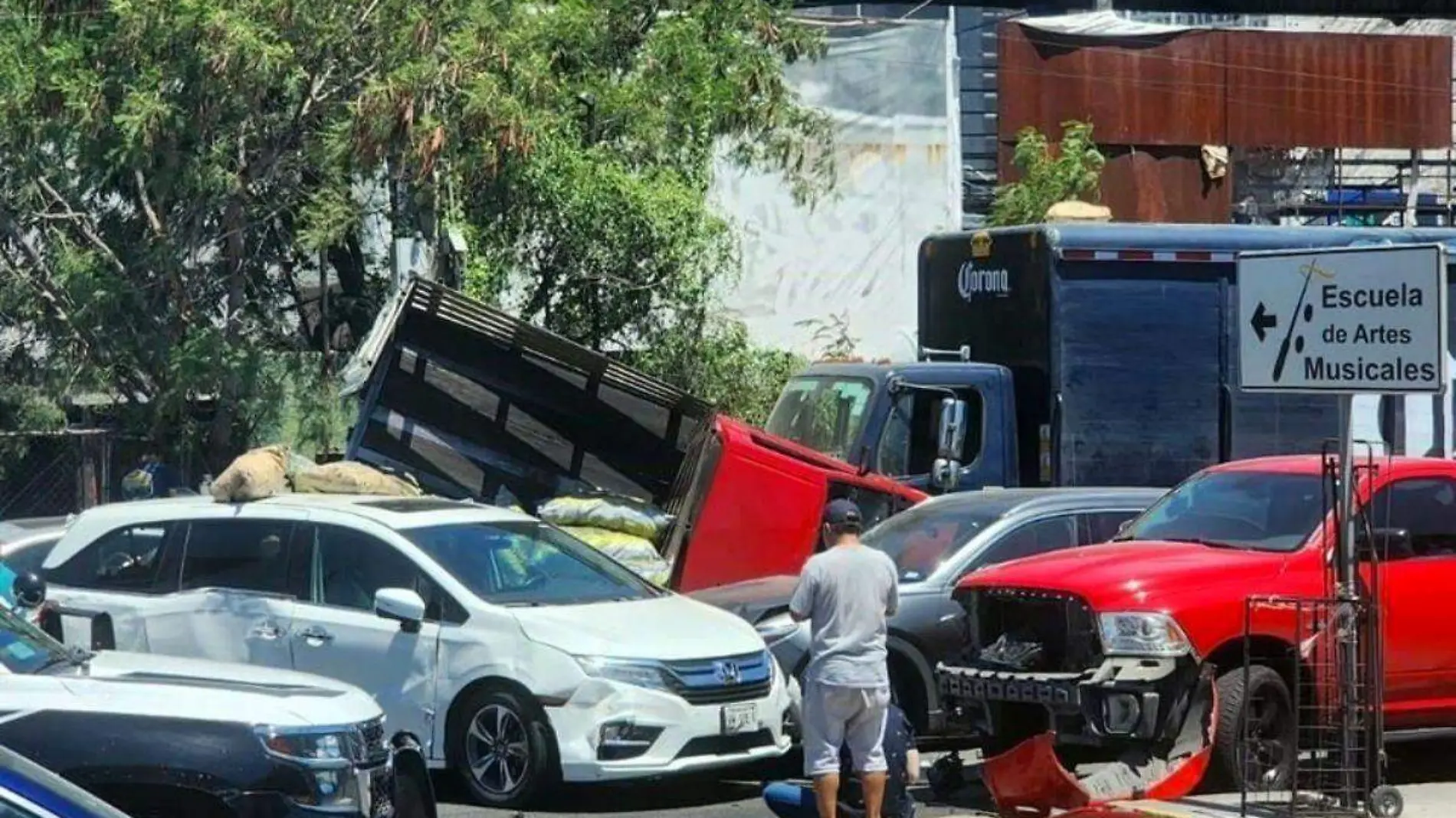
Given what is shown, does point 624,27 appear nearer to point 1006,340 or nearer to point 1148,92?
point 1006,340

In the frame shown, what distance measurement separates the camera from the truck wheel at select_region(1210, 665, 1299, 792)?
1041cm

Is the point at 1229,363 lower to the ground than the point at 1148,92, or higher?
lower

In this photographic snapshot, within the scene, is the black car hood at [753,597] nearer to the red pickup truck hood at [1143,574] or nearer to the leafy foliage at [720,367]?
the red pickup truck hood at [1143,574]

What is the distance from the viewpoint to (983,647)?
37.1ft

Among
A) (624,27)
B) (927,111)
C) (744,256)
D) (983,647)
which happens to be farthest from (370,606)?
(927,111)

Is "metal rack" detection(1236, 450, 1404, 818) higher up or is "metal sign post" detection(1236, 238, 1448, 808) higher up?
"metal sign post" detection(1236, 238, 1448, 808)

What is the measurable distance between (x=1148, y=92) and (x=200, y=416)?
702 inches

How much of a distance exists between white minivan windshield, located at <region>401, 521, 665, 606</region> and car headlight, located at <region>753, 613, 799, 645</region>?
28.4 inches

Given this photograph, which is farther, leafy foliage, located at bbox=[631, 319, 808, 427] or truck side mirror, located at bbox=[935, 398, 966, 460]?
leafy foliage, located at bbox=[631, 319, 808, 427]

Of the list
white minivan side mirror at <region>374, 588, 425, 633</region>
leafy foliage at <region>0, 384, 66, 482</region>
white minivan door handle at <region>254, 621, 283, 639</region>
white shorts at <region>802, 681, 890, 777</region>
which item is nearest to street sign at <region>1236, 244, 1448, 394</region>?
white shorts at <region>802, 681, 890, 777</region>

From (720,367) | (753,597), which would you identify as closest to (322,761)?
(753,597)

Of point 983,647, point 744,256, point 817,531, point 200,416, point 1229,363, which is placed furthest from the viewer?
point 744,256

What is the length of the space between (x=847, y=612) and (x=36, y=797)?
A: 18.0ft

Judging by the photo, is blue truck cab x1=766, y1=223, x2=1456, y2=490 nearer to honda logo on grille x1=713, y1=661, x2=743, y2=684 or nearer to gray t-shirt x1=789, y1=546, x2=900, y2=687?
honda logo on grille x1=713, y1=661, x2=743, y2=684
